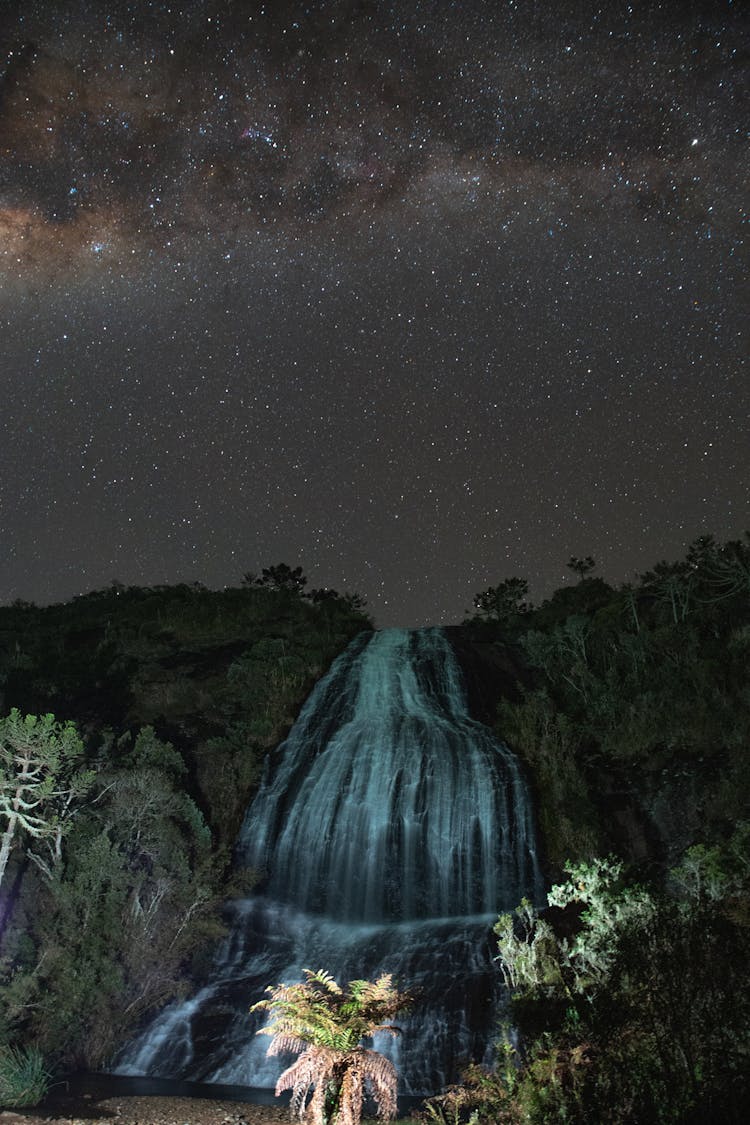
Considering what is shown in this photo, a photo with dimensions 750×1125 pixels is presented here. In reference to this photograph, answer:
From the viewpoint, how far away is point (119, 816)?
18.2m

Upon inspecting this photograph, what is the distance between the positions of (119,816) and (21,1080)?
22.3 ft

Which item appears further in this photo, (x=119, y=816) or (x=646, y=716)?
(x=646, y=716)

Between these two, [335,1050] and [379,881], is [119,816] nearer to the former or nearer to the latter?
[379,881]

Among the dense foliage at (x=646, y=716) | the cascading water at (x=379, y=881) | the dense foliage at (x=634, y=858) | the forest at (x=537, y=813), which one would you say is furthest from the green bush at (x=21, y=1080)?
the dense foliage at (x=646, y=716)

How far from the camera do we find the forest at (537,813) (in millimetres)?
8344

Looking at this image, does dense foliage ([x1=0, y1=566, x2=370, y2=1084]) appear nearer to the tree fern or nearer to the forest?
the forest

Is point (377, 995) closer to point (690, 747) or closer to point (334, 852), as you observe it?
point (334, 852)

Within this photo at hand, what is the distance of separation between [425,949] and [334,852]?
16.4ft

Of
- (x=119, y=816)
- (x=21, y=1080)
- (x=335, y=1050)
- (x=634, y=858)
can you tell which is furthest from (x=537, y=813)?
(x=21, y=1080)

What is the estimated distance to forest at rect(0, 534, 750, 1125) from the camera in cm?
834

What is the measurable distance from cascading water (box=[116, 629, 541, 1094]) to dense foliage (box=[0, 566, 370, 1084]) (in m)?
1.02

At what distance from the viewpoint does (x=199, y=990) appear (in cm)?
1698

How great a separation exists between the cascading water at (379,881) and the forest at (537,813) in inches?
31.5

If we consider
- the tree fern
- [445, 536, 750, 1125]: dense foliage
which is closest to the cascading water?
[445, 536, 750, 1125]: dense foliage
